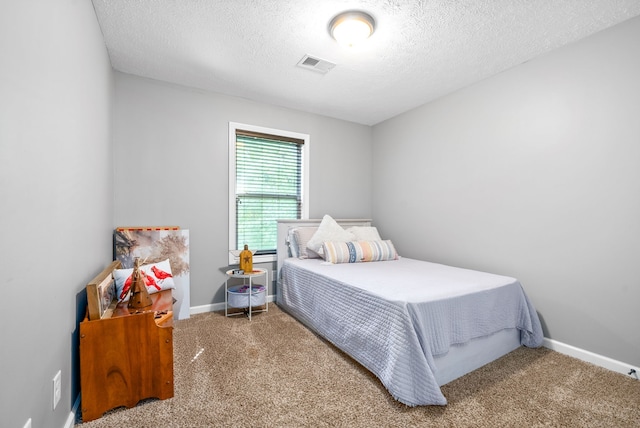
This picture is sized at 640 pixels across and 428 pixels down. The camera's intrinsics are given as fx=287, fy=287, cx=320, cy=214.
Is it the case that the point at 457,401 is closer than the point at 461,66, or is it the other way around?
the point at 457,401

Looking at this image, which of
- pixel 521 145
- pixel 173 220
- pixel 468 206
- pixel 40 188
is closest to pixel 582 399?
pixel 468 206

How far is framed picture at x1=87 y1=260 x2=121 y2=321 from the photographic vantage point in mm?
1585

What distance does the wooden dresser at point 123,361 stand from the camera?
1555 mm

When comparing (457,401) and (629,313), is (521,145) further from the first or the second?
(457,401)

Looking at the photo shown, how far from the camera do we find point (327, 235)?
3.42 meters

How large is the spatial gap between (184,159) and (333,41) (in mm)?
1956

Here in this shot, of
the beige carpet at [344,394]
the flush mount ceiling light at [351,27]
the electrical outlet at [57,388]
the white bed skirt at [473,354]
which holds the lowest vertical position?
the beige carpet at [344,394]

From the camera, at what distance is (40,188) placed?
1157 millimetres

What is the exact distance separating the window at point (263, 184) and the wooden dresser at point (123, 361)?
1.70 m

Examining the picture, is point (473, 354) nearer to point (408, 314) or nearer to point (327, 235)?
point (408, 314)

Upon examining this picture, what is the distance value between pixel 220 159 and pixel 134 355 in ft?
7.27

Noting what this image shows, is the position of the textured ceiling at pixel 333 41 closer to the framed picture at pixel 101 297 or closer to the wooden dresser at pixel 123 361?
the framed picture at pixel 101 297

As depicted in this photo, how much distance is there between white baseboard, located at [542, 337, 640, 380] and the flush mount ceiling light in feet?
9.62

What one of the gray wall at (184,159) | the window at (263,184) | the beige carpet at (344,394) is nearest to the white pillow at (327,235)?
the window at (263,184)
